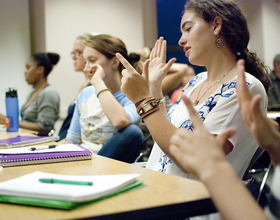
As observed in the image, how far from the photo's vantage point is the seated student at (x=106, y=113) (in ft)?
4.87

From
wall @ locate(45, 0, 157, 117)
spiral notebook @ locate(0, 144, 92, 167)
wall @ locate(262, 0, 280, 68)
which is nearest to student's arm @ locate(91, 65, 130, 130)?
spiral notebook @ locate(0, 144, 92, 167)

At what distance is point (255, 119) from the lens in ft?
1.99

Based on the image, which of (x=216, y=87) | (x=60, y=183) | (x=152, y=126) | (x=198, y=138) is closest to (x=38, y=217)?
(x=60, y=183)

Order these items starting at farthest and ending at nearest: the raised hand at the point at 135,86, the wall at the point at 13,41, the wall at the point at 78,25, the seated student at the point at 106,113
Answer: the wall at the point at 13,41 → the wall at the point at 78,25 → the seated student at the point at 106,113 → the raised hand at the point at 135,86

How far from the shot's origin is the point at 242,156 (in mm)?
1069

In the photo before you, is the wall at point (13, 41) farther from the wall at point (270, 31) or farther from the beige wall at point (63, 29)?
the wall at point (270, 31)

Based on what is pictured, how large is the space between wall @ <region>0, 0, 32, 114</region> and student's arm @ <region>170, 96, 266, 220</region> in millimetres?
4173

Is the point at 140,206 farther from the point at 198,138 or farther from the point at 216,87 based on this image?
the point at 216,87

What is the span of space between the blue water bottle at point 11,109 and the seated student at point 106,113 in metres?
0.54

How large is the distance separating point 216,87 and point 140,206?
0.77m

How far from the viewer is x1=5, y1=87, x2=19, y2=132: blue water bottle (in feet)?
7.19

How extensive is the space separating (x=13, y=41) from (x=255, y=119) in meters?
4.27

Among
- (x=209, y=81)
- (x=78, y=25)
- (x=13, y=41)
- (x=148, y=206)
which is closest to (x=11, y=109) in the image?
(x=209, y=81)

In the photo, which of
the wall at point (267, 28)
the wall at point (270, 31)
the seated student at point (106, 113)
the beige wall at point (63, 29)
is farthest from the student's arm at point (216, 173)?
the beige wall at point (63, 29)
